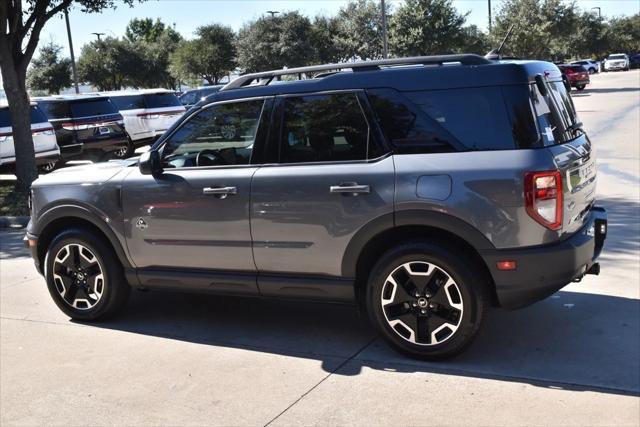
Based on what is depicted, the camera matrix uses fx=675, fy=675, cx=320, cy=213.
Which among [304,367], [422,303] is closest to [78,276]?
[304,367]

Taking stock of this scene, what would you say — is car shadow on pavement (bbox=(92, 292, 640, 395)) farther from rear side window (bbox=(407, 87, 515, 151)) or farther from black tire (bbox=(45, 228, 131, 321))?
rear side window (bbox=(407, 87, 515, 151))

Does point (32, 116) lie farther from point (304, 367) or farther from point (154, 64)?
point (154, 64)

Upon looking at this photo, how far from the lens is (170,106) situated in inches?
794

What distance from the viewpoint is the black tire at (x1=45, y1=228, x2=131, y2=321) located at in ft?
17.7

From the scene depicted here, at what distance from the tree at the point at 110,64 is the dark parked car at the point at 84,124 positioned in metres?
32.2

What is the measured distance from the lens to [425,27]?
36.3 metres

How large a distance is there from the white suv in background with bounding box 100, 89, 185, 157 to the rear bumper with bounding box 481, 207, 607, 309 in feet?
53.1

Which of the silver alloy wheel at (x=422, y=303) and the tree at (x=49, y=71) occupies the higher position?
the tree at (x=49, y=71)

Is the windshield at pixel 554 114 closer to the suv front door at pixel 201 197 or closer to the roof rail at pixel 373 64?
the roof rail at pixel 373 64

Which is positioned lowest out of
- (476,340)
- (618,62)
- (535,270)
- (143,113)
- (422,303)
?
(476,340)

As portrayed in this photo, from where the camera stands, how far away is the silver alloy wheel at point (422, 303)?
14.0 ft

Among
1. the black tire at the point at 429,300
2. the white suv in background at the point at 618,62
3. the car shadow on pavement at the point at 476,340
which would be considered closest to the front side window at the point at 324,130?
the black tire at the point at 429,300

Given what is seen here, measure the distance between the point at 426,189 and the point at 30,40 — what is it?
10.9m

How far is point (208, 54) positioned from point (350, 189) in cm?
4453
